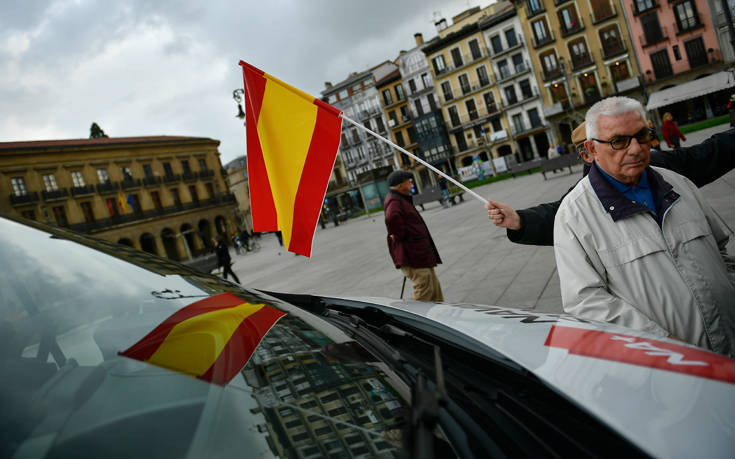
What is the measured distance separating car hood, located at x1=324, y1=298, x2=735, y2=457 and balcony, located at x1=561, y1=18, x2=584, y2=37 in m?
45.3

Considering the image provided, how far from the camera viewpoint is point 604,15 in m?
37.2

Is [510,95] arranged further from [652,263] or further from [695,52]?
[652,263]

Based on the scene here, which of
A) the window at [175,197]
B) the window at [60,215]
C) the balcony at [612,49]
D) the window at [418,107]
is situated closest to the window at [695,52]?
the balcony at [612,49]

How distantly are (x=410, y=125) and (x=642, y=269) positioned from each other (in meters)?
55.7

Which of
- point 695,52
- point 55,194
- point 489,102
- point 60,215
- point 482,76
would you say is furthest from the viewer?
point 489,102

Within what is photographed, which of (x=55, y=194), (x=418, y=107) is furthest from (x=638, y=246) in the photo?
(x=418, y=107)

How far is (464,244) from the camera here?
27.6 feet

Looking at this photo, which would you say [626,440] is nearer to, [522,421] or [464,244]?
[522,421]

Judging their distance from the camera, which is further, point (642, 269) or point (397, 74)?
point (397, 74)

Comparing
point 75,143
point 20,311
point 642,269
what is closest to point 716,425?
point 642,269

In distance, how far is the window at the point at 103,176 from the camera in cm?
4394

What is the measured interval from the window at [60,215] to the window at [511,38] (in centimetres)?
4855

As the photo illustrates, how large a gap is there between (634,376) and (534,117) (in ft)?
156

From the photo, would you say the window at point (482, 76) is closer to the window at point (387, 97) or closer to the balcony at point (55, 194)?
the window at point (387, 97)
